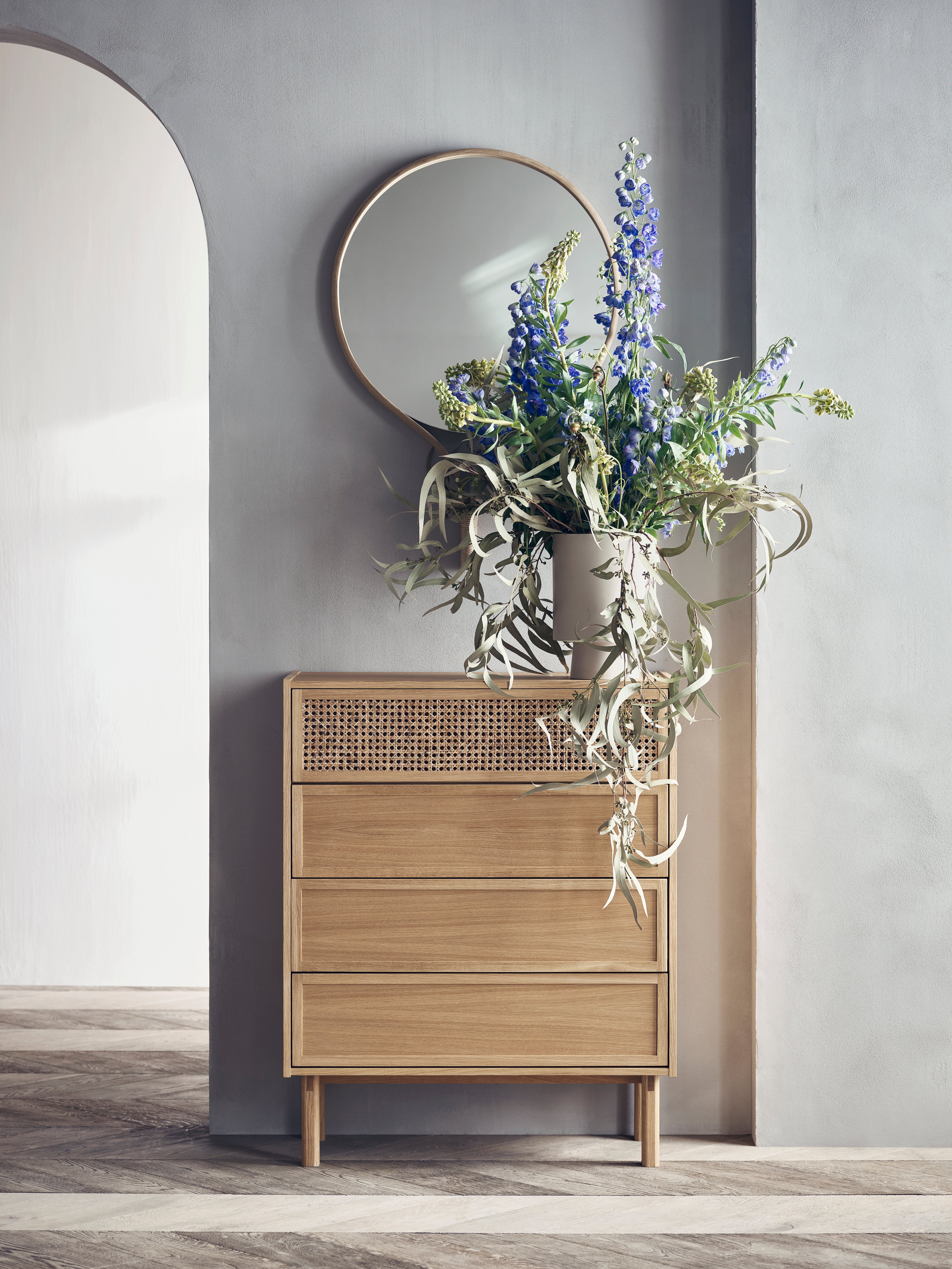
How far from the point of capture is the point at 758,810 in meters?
2.05

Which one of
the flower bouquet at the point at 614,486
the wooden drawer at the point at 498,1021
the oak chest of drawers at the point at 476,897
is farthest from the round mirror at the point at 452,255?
the wooden drawer at the point at 498,1021

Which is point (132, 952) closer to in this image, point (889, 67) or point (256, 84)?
point (256, 84)

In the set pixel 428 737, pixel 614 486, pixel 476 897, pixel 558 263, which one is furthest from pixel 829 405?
pixel 476 897

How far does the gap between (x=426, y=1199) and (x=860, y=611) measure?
141 cm

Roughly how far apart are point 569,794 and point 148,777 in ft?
5.42

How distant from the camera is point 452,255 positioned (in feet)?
6.70

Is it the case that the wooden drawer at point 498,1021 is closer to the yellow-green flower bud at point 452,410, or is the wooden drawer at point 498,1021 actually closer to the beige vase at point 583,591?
the beige vase at point 583,591

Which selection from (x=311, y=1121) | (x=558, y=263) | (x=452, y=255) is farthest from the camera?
(x=452, y=255)

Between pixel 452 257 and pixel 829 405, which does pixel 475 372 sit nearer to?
pixel 452 257

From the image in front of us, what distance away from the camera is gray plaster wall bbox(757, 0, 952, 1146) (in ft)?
6.70

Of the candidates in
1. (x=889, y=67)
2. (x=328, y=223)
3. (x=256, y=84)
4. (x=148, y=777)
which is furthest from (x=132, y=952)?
(x=889, y=67)

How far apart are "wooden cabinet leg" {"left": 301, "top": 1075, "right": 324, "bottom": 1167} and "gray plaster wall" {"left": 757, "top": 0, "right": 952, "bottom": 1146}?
89 centimetres

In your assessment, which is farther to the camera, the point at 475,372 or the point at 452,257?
the point at 452,257

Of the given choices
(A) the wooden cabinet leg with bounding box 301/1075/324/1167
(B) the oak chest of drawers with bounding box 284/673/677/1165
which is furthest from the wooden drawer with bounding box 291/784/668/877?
(A) the wooden cabinet leg with bounding box 301/1075/324/1167
